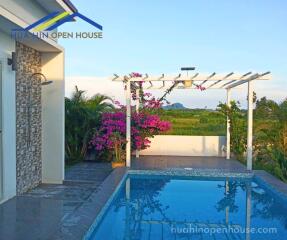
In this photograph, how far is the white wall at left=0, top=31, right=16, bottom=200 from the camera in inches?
301

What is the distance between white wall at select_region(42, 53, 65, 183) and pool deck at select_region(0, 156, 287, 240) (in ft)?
1.53

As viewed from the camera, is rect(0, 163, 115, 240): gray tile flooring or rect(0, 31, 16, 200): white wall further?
rect(0, 31, 16, 200): white wall

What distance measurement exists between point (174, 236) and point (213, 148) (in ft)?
33.9

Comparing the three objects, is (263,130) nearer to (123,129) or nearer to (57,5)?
(123,129)

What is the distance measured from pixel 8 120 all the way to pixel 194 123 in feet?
65.5

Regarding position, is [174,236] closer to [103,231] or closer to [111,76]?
[103,231]

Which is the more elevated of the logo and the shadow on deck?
the logo

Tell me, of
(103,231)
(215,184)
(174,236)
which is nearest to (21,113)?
(103,231)

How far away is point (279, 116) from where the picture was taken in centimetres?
1335

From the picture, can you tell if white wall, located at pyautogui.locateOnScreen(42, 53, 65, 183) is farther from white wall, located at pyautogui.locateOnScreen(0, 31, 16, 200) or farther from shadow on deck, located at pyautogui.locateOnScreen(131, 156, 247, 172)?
shadow on deck, located at pyautogui.locateOnScreen(131, 156, 247, 172)

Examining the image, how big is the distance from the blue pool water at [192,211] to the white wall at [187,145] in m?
4.39

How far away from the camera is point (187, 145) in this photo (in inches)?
657

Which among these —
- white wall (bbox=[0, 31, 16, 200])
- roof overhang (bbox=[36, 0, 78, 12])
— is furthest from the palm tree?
white wall (bbox=[0, 31, 16, 200])

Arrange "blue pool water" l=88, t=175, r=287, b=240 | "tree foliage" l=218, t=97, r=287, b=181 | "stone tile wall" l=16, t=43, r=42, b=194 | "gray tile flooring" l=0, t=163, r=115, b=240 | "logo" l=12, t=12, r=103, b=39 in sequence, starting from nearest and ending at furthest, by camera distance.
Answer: "gray tile flooring" l=0, t=163, r=115, b=240 → "blue pool water" l=88, t=175, r=287, b=240 → "stone tile wall" l=16, t=43, r=42, b=194 → "logo" l=12, t=12, r=103, b=39 → "tree foliage" l=218, t=97, r=287, b=181
